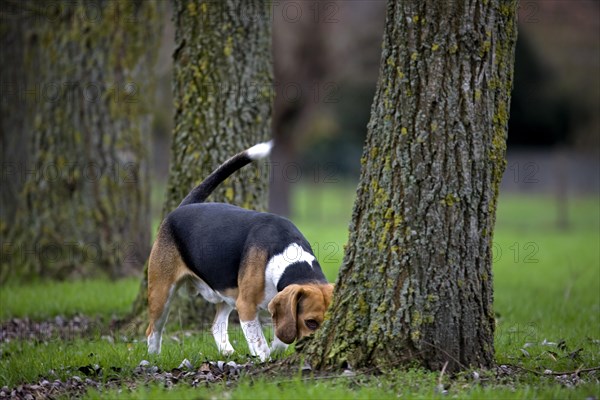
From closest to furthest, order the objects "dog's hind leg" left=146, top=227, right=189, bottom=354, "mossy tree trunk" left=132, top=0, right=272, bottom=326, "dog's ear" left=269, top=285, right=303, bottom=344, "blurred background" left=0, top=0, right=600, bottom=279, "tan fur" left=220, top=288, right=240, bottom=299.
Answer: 1. "dog's ear" left=269, top=285, right=303, bottom=344
2. "tan fur" left=220, top=288, right=240, bottom=299
3. "dog's hind leg" left=146, top=227, right=189, bottom=354
4. "mossy tree trunk" left=132, top=0, right=272, bottom=326
5. "blurred background" left=0, top=0, right=600, bottom=279

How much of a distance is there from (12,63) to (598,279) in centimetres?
1044

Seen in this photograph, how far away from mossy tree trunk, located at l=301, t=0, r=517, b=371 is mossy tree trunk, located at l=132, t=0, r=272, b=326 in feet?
10.6

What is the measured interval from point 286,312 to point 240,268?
34.0 inches

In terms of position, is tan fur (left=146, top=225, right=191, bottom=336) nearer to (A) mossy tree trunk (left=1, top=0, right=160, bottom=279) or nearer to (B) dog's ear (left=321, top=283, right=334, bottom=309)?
(B) dog's ear (left=321, top=283, right=334, bottom=309)

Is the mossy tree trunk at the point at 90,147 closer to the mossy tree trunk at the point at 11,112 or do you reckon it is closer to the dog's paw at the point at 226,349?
the mossy tree trunk at the point at 11,112

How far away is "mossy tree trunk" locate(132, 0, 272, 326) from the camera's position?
803 cm

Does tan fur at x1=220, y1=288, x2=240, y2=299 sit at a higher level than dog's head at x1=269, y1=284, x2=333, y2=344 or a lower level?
lower

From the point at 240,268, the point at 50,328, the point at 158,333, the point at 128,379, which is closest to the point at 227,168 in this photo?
the point at 240,268

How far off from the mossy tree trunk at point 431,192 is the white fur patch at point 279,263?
1.28 metres

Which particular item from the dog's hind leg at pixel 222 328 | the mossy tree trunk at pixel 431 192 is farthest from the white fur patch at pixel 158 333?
the mossy tree trunk at pixel 431 192

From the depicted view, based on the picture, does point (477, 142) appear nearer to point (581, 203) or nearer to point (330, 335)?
point (330, 335)

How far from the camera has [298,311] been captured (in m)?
5.83

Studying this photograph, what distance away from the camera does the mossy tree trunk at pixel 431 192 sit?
194 inches

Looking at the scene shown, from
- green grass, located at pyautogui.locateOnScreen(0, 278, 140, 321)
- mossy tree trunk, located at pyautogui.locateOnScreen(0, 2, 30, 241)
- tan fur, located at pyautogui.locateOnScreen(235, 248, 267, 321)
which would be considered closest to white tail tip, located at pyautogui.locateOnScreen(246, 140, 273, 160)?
tan fur, located at pyautogui.locateOnScreen(235, 248, 267, 321)
